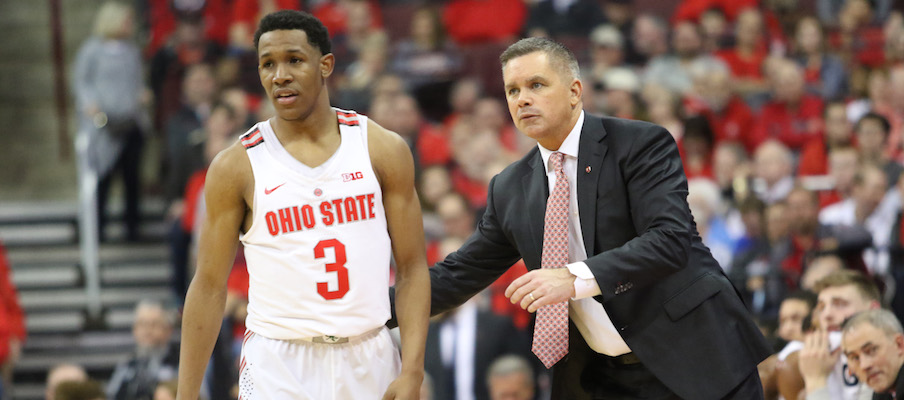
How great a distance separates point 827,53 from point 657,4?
210 cm

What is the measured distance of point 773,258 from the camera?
728 centimetres

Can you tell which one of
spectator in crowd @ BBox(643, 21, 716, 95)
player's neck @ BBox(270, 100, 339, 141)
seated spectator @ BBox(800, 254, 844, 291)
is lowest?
seated spectator @ BBox(800, 254, 844, 291)

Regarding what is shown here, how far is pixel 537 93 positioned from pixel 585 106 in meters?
5.89

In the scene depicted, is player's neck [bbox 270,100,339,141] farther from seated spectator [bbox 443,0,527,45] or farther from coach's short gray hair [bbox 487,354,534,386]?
seated spectator [bbox 443,0,527,45]

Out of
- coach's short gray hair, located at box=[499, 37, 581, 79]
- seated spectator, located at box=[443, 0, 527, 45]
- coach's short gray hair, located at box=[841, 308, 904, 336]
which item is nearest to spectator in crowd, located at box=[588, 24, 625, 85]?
seated spectator, located at box=[443, 0, 527, 45]

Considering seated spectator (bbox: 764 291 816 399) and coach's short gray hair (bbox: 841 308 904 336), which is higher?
coach's short gray hair (bbox: 841 308 904 336)

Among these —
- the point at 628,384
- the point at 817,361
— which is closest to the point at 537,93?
the point at 628,384

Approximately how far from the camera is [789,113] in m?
9.38

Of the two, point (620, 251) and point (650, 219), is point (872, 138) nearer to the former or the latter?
point (650, 219)

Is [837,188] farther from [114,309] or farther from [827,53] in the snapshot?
[114,309]

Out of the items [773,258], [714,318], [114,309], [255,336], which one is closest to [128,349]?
[114,309]

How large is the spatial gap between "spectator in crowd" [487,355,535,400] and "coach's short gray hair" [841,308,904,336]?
2.32 meters

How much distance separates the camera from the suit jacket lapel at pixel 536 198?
416 cm

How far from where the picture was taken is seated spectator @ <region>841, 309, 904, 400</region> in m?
4.66
